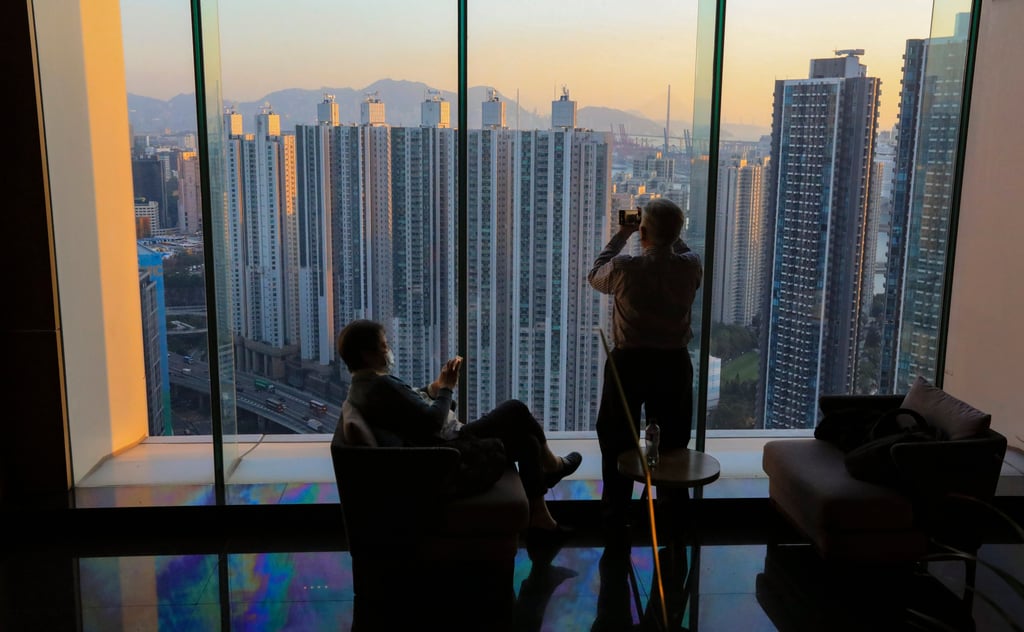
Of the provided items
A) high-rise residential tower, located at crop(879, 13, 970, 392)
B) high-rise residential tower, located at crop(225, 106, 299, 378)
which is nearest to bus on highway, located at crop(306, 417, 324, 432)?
high-rise residential tower, located at crop(225, 106, 299, 378)

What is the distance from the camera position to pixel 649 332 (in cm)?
396

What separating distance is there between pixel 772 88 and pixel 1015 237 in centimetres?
150

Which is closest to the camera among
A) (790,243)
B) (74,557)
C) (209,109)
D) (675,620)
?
(675,620)

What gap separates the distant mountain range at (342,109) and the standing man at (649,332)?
2.57 ft

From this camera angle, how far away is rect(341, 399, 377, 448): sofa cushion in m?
3.47

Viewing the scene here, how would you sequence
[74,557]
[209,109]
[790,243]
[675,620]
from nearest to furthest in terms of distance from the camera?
[675,620]
[74,557]
[209,109]
[790,243]

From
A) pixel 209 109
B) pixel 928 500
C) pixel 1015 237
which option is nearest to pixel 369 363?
pixel 209 109

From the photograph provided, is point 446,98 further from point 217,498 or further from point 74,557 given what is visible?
point 74,557

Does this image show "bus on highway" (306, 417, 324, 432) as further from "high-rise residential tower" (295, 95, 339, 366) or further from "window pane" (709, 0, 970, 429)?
"window pane" (709, 0, 970, 429)

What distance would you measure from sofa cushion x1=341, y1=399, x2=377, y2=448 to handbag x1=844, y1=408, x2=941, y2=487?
2067 millimetres

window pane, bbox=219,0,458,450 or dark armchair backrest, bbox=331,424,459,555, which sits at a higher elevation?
window pane, bbox=219,0,458,450

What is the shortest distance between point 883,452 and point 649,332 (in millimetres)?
1113

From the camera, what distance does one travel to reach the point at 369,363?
3605mm

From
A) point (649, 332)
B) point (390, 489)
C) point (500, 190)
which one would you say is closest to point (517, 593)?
point (390, 489)
